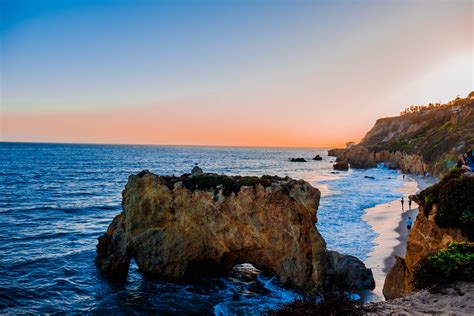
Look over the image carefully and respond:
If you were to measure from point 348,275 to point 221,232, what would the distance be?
6.66m

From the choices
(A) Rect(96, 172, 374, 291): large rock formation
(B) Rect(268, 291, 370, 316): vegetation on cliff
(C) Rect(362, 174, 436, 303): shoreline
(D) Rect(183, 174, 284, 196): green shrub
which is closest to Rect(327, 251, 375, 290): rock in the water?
(A) Rect(96, 172, 374, 291): large rock formation

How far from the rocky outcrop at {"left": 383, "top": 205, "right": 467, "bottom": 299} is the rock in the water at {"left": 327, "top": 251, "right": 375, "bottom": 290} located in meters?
1.70

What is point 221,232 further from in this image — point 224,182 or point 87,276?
point 87,276

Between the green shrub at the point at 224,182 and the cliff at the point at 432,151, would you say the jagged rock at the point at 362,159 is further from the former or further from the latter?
the green shrub at the point at 224,182

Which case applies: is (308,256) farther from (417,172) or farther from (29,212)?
(417,172)

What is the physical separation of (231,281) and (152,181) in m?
7.02

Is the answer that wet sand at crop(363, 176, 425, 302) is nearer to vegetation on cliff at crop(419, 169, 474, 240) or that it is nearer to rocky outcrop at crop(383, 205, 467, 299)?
rocky outcrop at crop(383, 205, 467, 299)

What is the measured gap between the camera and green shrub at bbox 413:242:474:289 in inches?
387

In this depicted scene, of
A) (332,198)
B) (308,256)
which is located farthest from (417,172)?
(308,256)

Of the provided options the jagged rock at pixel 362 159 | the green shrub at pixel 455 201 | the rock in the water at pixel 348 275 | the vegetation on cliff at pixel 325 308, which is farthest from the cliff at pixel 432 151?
the vegetation on cliff at pixel 325 308

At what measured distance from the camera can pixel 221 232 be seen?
1856cm

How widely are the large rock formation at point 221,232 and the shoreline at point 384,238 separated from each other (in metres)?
1.83

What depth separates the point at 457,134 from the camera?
231 feet

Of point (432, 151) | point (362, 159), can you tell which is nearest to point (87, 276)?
Answer: point (432, 151)
